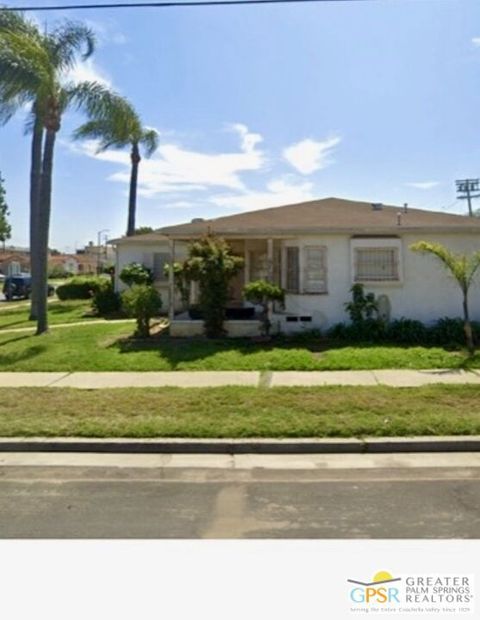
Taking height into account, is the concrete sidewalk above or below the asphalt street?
above

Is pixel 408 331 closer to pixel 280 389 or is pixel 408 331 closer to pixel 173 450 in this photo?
pixel 280 389

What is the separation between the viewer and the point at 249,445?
5.38m

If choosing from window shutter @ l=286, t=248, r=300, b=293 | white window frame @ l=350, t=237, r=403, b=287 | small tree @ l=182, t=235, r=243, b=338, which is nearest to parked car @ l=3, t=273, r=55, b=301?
small tree @ l=182, t=235, r=243, b=338

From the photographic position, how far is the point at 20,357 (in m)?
10.4

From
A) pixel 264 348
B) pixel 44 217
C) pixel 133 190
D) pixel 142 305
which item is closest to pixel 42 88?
pixel 44 217

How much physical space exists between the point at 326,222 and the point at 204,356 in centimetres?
550

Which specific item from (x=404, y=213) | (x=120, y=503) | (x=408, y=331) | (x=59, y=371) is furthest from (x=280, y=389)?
(x=404, y=213)

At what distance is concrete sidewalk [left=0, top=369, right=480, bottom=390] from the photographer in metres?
7.95

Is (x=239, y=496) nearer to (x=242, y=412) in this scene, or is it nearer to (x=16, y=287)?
(x=242, y=412)

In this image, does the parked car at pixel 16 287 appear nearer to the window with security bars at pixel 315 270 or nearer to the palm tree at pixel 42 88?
the palm tree at pixel 42 88

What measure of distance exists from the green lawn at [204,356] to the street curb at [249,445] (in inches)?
145

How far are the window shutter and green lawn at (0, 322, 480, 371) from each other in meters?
1.92

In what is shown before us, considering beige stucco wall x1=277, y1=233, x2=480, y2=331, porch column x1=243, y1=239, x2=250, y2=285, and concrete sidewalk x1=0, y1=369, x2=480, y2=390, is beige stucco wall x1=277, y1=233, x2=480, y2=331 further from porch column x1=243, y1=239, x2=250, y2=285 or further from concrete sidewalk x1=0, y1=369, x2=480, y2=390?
concrete sidewalk x1=0, y1=369, x2=480, y2=390

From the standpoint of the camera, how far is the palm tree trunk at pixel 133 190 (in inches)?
1165
